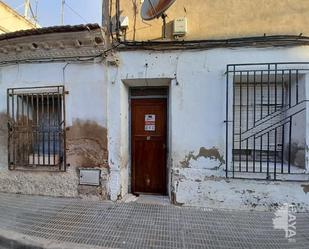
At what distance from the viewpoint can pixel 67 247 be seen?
3.21 m

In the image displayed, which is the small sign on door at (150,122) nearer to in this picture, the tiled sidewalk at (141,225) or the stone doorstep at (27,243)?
the tiled sidewalk at (141,225)

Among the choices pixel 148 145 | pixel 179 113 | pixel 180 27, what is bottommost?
pixel 148 145

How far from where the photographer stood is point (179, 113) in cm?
468

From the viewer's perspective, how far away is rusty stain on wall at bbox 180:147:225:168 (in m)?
4.56

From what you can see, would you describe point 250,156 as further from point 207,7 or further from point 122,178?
point 207,7

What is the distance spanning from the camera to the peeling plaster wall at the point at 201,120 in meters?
4.43

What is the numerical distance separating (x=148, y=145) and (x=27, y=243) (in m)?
2.77

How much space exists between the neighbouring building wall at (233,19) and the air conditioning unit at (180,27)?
5.3 inches

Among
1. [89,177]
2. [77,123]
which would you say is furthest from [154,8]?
[89,177]

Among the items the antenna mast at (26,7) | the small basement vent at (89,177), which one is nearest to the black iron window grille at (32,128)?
the small basement vent at (89,177)

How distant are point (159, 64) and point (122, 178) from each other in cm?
235

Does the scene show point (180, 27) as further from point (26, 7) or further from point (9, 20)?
point (26, 7)

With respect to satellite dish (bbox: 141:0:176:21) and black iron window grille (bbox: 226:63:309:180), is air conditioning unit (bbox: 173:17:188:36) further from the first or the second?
black iron window grille (bbox: 226:63:309:180)

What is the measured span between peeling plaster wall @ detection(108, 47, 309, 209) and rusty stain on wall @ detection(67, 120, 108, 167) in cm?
126
